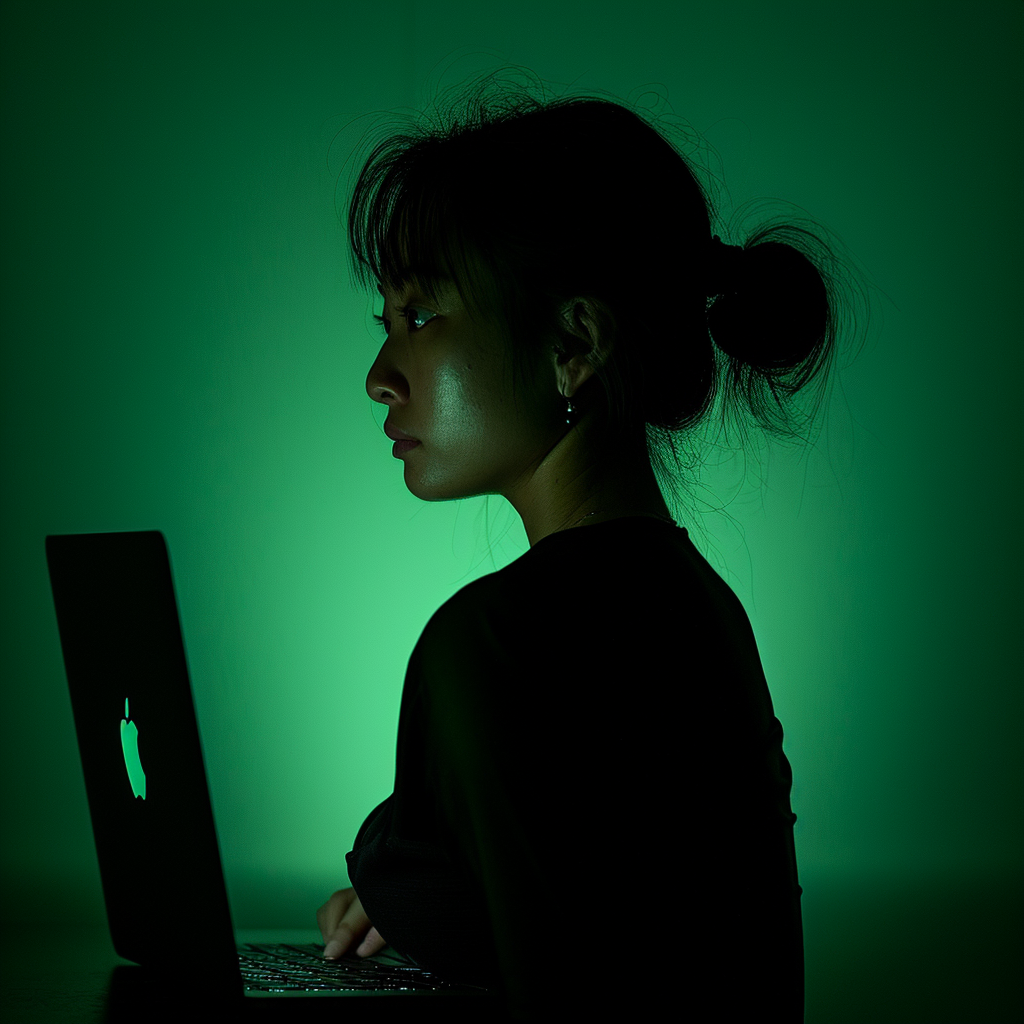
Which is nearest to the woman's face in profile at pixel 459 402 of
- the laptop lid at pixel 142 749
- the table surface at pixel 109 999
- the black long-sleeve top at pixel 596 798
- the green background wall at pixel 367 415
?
the black long-sleeve top at pixel 596 798

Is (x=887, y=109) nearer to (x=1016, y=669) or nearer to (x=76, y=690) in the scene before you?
(x=1016, y=669)

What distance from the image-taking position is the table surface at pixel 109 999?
68cm

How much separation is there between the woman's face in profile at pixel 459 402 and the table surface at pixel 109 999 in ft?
1.25

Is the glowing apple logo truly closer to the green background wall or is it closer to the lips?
the lips

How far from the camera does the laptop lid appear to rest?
2.12ft

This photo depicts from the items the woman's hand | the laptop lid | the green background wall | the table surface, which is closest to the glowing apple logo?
the laptop lid

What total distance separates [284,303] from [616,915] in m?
1.91

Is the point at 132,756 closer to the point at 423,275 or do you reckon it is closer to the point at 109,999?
the point at 109,999

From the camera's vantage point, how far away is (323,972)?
833mm

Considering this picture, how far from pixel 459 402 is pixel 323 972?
0.44 metres

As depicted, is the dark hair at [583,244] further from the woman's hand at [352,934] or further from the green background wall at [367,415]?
the green background wall at [367,415]

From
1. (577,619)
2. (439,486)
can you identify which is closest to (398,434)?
(439,486)

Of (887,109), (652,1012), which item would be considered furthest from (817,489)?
(652,1012)

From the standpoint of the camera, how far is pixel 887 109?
7.75ft
